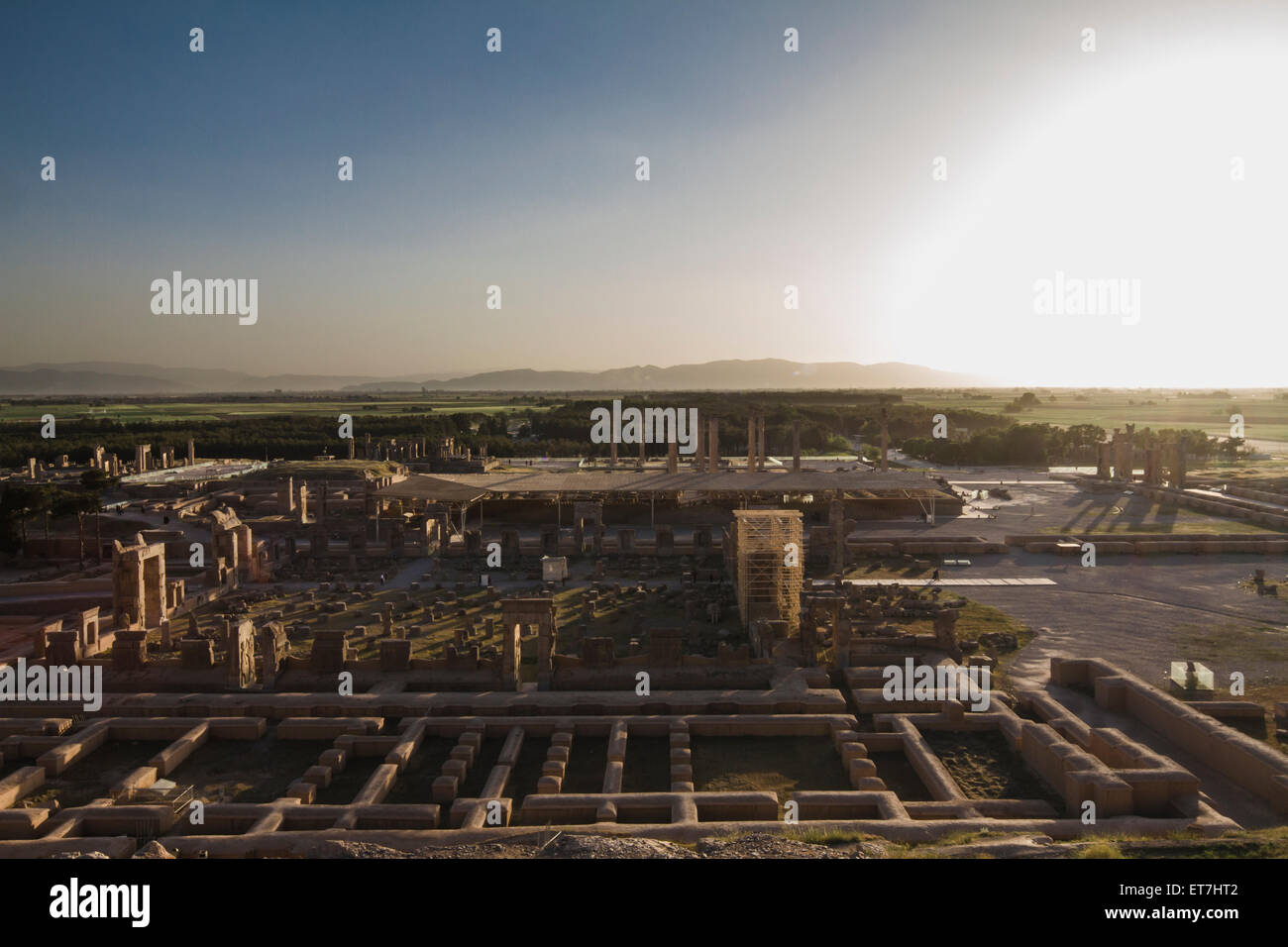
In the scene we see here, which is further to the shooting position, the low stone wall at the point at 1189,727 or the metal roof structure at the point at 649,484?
the metal roof structure at the point at 649,484

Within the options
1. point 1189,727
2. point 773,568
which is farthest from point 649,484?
point 1189,727

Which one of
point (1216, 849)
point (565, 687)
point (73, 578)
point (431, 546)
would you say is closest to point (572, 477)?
point (431, 546)

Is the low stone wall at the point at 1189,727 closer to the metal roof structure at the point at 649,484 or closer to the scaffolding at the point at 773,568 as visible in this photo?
the scaffolding at the point at 773,568

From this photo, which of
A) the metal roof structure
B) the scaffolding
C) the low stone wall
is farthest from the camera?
the metal roof structure

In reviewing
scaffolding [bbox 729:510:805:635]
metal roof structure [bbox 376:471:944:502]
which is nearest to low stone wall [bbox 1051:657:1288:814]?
scaffolding [bbox 729:510:805:635]

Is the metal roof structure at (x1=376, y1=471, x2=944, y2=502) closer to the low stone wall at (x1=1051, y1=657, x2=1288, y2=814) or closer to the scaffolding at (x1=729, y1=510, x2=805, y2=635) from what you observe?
A: the scaffolding at (x1=729, y1=510, x2=805, y2=635)

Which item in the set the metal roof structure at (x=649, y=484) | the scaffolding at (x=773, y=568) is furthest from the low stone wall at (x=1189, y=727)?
the metal roof structure at (x=649, y=484)

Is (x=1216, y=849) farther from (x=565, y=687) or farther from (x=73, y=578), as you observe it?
(x=73, y=578)
